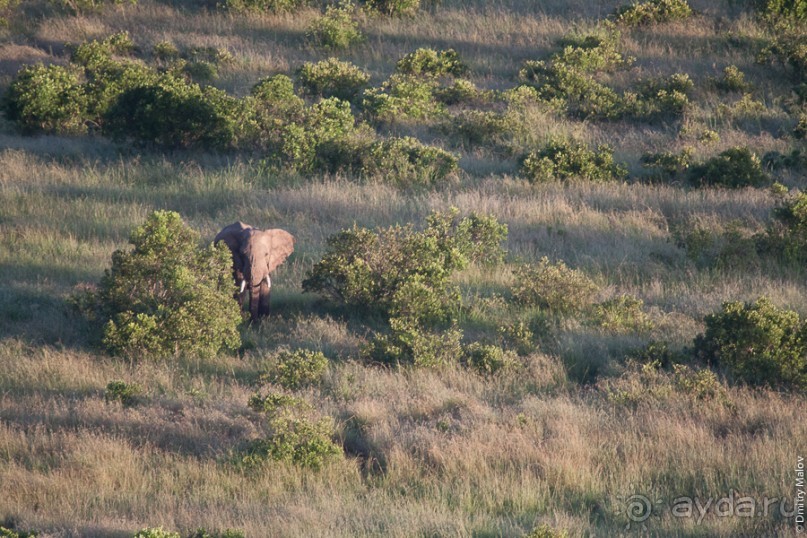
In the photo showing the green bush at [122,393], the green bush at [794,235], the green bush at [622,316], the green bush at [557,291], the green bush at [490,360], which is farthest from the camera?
the green bush at [794,235]

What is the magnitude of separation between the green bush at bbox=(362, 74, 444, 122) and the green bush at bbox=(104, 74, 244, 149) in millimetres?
2642

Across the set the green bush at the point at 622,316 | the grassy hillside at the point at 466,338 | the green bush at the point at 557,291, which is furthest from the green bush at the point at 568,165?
the green bush at the point at 622,316

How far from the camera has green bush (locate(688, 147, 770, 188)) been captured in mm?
15188

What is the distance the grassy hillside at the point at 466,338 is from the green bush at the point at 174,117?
28 cm

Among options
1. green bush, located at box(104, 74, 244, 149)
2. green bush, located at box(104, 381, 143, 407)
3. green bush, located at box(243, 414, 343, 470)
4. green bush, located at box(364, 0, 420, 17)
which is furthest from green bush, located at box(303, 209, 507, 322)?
green bush, located at box(364, 0, 420, 17)

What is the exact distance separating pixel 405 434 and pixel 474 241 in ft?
16.2

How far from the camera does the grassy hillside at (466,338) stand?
6844 mm

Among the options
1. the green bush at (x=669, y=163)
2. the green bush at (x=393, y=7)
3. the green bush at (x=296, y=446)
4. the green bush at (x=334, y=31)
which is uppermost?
the green bush at (x=393, y=7)

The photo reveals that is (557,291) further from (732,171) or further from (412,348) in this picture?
(732,171)

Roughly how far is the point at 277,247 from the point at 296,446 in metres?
4.31

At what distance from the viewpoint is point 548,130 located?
59.5 feet

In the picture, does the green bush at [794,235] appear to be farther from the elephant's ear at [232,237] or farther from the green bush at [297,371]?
the elephant's ear at [232,237]

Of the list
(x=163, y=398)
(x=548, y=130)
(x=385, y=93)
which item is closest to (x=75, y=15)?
(x=385, y=93)

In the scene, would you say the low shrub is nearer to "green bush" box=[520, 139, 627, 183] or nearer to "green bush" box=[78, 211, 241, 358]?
"green bush" box=[520, 139, 627, 183]
